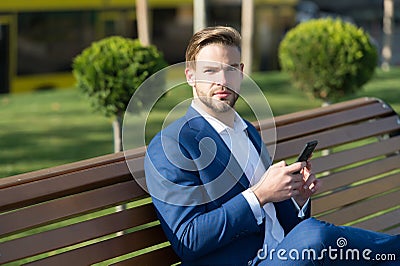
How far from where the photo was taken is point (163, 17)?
16812mm

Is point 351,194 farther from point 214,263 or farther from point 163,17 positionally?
point 163,17

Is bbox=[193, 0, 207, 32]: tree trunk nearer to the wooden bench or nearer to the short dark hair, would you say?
the wooden bench

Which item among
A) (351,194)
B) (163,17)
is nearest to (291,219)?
(351,194)

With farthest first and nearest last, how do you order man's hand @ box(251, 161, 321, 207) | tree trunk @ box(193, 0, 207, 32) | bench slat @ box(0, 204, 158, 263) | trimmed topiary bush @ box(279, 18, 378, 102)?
tree trunk @ box(193, 0, 207, 32) < trimmed topiary bush @ box(279, 18, 378, 102) < man's hand @ box(251, 161, 321, 207) < bench slat @ box(0, 204, 158, 263)

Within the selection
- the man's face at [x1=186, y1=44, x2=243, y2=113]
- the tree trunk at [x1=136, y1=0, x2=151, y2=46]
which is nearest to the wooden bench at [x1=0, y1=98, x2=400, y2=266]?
the man's face at [x1=186, y1=44, x2=243, y2=113]

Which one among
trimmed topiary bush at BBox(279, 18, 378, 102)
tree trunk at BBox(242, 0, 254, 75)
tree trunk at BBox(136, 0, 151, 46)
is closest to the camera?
trimmed topiary bush at BBox(279, 18, 378, 102)

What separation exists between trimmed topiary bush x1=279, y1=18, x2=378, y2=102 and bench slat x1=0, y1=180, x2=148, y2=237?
5.26m

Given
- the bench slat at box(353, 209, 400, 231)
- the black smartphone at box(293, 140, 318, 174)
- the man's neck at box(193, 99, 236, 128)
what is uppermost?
the man's neck at box(193, 99, 236, 128)

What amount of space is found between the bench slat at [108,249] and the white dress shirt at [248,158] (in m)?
0.40

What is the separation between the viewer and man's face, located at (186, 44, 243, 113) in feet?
10.6

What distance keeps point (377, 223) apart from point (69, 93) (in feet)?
27.1

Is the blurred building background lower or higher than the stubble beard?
lower

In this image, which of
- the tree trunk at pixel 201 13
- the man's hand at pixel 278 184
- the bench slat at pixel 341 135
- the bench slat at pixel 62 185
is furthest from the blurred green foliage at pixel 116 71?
the tree trunk at pixel 201 13

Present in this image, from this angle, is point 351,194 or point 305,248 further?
point 351,194
